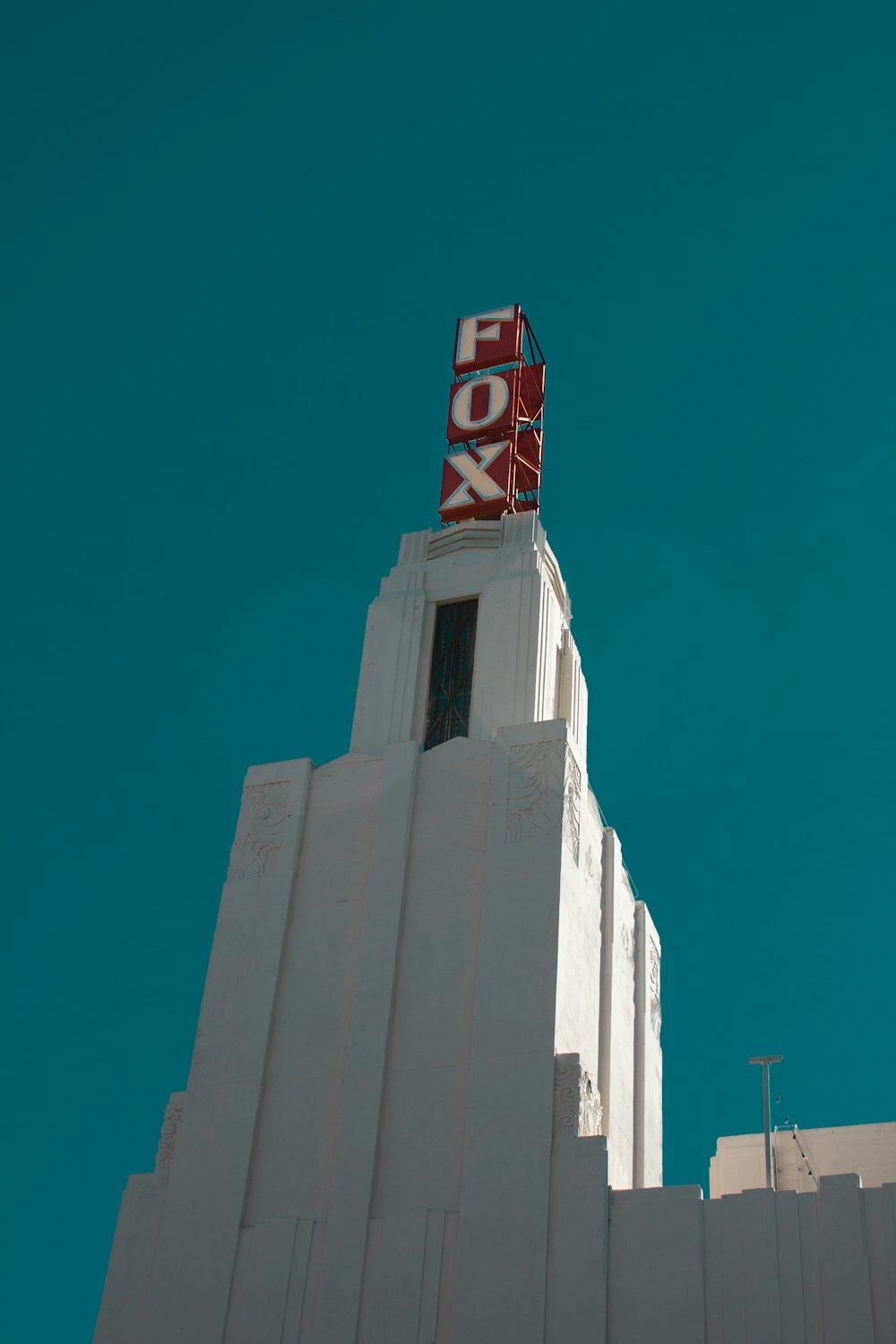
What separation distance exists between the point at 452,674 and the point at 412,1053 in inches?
453

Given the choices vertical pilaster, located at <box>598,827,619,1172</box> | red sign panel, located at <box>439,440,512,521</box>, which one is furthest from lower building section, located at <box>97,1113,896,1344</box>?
red sign panel, located at <box>439,440,512,521</box>

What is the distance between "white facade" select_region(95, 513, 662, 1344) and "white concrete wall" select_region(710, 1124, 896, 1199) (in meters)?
5.46

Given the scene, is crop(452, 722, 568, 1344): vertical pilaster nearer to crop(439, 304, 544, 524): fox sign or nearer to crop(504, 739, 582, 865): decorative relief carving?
crop(504, 739, 582, 865): decorative relief carving

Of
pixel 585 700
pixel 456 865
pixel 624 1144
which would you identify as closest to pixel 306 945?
pixel 456 865

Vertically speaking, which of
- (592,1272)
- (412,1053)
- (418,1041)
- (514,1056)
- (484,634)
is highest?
(484,634)

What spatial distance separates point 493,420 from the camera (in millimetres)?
48500

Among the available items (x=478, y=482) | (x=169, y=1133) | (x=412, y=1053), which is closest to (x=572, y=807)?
(x=412, y=1053)

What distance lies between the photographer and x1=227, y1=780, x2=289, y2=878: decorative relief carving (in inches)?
1449

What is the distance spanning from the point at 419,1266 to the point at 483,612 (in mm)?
17537

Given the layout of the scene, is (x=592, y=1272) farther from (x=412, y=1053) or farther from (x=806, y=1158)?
(x=806, y=1158)

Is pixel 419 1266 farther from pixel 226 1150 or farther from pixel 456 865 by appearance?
pixel 456 865

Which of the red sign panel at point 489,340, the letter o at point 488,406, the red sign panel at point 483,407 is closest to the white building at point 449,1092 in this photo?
the red sign panel at point 483,407

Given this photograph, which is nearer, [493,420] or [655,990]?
[655,990]

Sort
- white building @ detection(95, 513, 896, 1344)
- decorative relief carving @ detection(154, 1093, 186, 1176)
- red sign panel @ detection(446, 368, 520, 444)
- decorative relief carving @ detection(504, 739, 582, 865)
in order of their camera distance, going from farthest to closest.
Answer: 1. red sign panel @ detection(446, 368, 520, 444)
2. decorative relief carving @ detection(504, 739, 582, 865)
3. decorative relief carving @ detection(154, 1093, 186, 1176)
4. white building @ detection(95, 513, 896, 1344)
